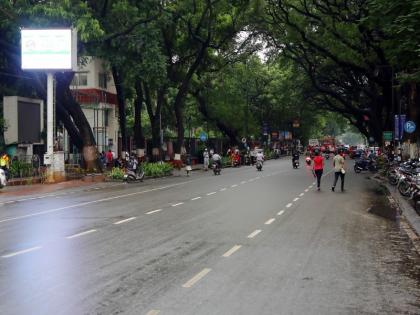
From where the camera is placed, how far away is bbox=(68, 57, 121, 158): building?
4972 cm

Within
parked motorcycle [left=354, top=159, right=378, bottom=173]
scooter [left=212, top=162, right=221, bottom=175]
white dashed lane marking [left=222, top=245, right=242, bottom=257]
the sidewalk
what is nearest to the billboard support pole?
the sidewalk

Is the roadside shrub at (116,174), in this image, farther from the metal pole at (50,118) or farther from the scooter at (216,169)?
the scooter at (216,169)

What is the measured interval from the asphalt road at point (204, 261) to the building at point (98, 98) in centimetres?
3241

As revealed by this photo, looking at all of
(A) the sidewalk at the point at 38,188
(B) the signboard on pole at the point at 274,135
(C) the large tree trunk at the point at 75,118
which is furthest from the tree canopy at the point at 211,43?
(B) the signboard on pole at the point at 274,135

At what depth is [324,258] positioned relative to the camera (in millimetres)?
9672

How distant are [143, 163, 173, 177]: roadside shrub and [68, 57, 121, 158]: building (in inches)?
417

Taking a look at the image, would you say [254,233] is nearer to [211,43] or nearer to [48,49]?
[48,49]

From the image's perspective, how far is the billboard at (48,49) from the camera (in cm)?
2939

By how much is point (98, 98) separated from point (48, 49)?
20.9 meters

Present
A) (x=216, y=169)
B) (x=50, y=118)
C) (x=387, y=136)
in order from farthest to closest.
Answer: (x=387, y=136), (x=216, y=169), (x=50, y=118)

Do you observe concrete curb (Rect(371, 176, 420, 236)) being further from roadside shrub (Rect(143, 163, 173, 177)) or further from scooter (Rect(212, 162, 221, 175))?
scooter (Rect(212, 162, 221, 175))

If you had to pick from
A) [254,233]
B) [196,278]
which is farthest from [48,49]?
[196,278]

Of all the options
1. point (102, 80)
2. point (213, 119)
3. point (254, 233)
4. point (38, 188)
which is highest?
point (102, 80)

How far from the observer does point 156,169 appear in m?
37.2
